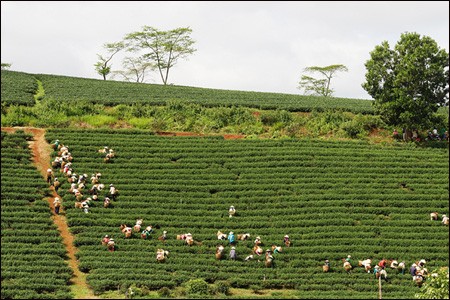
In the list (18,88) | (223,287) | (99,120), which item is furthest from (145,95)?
(223,287)

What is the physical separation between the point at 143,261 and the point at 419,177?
21.6 m

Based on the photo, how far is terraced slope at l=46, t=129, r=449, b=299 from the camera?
3703cm

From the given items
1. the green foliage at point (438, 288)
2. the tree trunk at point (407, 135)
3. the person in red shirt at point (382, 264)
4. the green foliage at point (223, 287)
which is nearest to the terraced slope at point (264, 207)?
the person in red shirt at point (382, 264)

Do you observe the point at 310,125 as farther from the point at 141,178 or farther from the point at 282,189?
the point at 141,178

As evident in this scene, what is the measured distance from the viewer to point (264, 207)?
144 feet

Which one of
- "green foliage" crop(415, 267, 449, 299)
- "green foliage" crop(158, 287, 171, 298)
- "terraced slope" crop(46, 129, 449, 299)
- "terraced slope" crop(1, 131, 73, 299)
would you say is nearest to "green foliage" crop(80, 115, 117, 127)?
"terraced slope" crop(46, 129, 449, 299)

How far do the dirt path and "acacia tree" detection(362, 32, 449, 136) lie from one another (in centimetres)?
2607

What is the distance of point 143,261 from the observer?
37531 mm

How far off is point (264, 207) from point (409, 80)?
59.6ft

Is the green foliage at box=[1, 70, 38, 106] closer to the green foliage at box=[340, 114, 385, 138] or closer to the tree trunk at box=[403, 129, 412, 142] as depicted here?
the green foliage at box=[340, 114, 385, 138]

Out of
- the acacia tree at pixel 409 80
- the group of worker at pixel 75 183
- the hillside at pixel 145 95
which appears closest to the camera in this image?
the group of worker at pixel 75 183

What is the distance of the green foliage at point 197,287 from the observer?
3444 centimetres

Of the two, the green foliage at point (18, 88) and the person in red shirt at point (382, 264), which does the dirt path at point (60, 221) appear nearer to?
the green foliage at point (18, 88)

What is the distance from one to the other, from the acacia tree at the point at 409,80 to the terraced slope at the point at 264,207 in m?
3.04
